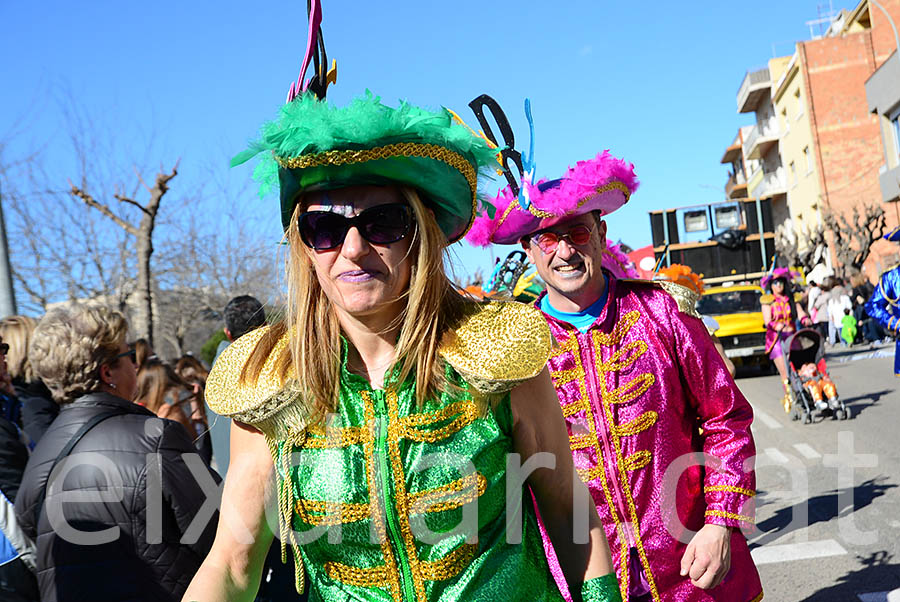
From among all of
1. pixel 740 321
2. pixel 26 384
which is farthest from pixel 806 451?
pixel 740 321

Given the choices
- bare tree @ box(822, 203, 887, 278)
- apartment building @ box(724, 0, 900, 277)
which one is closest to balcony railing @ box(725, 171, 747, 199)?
apartment building @ box(724, 0, 900, 277)

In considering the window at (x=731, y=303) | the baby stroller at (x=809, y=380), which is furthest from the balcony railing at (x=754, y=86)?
the baby stroller at (x=809, y=380)

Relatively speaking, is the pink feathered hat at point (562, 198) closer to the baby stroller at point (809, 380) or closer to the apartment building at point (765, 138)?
the baby stroller at point (809, 380)

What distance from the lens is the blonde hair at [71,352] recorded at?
3447 millimetres

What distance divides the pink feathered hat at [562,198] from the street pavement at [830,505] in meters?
3.06

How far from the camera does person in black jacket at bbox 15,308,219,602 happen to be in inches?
126

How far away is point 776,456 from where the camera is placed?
930cm

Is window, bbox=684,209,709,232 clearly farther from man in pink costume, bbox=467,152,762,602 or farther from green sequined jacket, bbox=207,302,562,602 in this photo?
green sequined jacket, bbox=207,302,562,602

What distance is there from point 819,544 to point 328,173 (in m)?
5.64

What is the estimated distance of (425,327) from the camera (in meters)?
2.00

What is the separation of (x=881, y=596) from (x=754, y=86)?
5071cm

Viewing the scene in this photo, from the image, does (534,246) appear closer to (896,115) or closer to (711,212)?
(711,212)

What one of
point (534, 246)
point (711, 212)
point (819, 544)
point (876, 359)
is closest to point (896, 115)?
point (711, 212)

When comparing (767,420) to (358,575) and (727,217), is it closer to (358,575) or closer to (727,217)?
(358,575)
